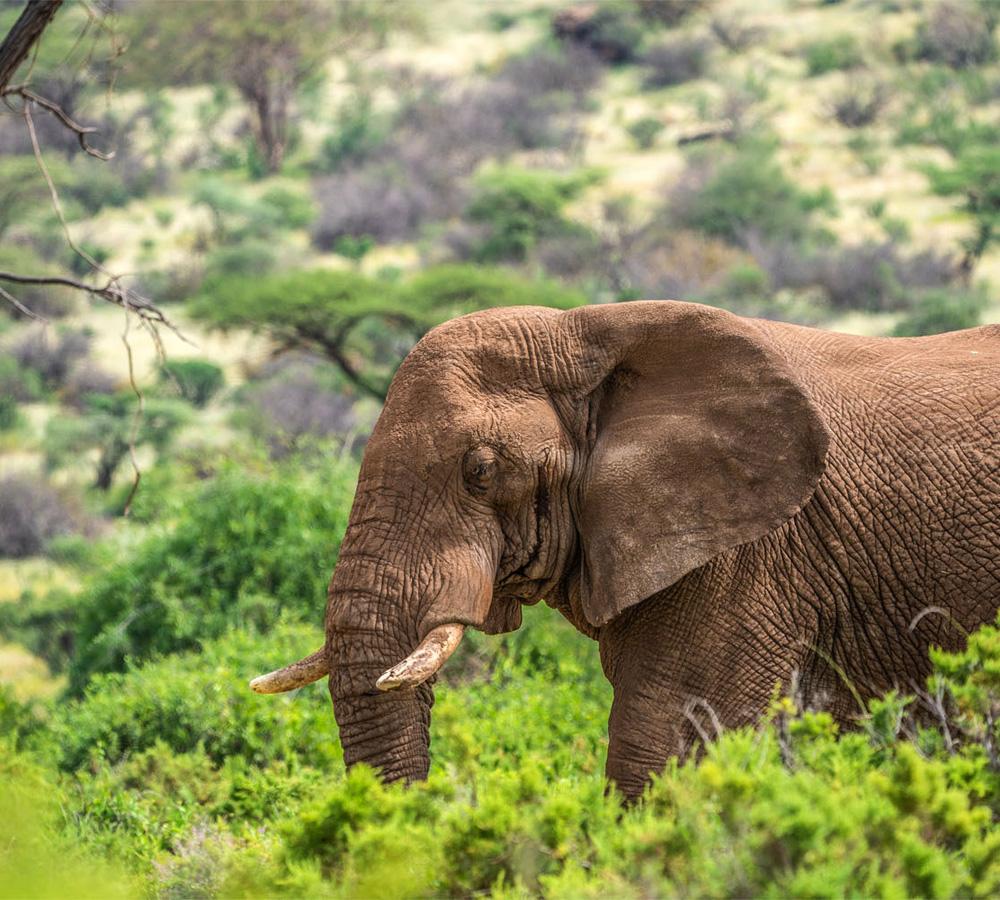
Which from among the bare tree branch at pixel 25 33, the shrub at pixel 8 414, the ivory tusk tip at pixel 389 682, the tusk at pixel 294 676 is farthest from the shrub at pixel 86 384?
the ivory tusk tip at pixel 389 682

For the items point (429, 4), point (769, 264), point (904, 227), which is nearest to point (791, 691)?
point (769, 264)

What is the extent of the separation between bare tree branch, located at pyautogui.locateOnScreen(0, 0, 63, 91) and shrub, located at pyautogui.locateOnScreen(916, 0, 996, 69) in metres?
36.4

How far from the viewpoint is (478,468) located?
4957 mm

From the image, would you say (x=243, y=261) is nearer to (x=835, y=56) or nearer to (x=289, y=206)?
(x=289, y=206)

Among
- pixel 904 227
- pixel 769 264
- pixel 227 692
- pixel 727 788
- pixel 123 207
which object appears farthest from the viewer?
pixel 123 207

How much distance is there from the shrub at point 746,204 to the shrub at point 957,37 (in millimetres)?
10432

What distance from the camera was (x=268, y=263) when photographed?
3142 centimetres

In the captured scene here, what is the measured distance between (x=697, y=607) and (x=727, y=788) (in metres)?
1.20

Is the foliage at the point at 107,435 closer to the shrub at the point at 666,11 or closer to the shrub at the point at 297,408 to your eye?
the shrub at the point at 297,408

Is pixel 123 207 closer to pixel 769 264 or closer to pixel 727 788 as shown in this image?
pixel 769 264

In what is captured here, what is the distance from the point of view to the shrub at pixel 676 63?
4312cm

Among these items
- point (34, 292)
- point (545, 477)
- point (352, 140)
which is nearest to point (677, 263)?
point (34, 292)

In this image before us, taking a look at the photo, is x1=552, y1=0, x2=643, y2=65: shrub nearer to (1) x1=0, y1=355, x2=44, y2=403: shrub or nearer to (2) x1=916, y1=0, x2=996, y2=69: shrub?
(2) x1=916, y1=0, x2=996, y2=69: shrub

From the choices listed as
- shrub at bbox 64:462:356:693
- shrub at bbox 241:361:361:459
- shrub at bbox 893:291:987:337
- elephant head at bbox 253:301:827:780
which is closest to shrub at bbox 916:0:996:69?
shrub at bbox 893:291:987:337
